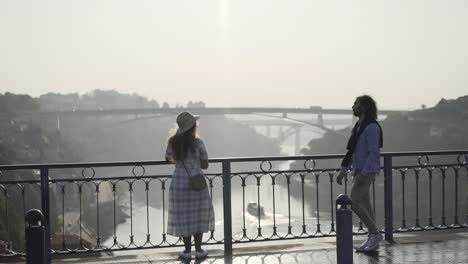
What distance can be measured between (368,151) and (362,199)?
1.80ft

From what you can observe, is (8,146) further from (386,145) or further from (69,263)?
(69,263)

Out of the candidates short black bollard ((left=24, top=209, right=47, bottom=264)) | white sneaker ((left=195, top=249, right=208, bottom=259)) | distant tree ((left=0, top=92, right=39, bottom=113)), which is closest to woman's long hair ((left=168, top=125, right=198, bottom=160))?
white sneaker ((left=195, top=249, right=208, bottom=259))

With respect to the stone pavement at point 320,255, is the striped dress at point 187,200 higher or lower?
higher

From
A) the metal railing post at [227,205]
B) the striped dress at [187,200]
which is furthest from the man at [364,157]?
the striped dress at [187,200]

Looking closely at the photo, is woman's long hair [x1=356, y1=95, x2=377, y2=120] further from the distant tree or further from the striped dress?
the distant tree

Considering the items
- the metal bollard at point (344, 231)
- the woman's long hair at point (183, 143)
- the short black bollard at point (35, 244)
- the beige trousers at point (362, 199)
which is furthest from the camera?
the beige trousers at point (362, 199)

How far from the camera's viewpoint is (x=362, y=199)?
21.7 ft

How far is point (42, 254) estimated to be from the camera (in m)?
4.36

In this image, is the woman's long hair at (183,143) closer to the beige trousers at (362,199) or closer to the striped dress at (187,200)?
the striped dress at (187,200)

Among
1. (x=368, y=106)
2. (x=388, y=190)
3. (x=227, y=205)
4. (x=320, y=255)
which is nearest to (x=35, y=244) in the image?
(x=227, y=205)

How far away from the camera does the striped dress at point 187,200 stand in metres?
6.33

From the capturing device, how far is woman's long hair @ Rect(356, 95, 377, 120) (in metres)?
6.48

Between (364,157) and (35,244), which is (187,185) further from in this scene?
(35,244)

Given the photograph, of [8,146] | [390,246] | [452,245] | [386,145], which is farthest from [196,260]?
[386,145]
